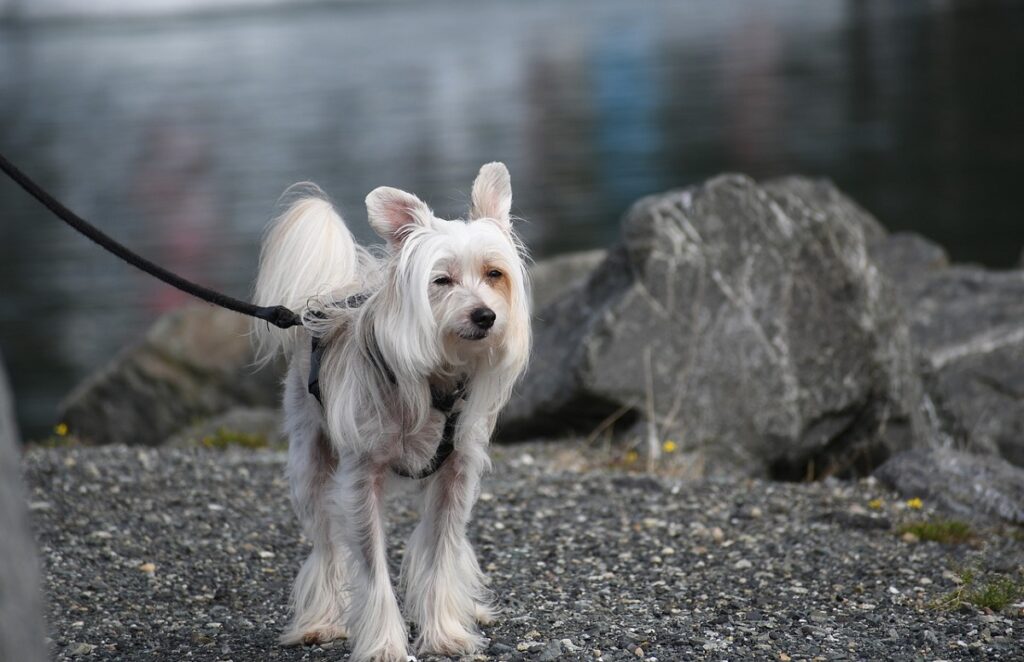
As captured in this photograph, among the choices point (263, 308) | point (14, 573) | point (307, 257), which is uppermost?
point (307, 257)

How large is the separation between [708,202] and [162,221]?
19262 millimetres

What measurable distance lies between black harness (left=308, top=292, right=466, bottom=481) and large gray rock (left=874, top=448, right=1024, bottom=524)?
3810mm

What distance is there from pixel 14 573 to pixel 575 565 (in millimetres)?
4056

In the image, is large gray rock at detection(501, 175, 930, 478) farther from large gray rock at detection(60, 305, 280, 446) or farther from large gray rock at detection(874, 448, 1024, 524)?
large gray rock at detection(60, 305, 280, 446)

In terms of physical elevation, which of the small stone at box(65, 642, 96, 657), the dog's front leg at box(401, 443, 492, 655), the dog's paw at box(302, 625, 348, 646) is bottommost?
the dog's paw at box(302, 625, 348, 646)

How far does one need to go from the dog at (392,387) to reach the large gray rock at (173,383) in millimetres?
6922

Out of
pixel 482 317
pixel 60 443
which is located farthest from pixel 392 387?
pixel 60 443

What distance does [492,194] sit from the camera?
5.21 metres

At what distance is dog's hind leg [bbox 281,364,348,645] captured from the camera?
5.79 meters

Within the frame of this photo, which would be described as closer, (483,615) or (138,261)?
(138,261)

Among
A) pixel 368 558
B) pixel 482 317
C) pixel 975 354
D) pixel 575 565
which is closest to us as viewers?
pixel 482 317

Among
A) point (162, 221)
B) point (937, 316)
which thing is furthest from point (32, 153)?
point (937, 316)

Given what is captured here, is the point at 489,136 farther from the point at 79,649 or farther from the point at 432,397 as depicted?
the point at 432,397

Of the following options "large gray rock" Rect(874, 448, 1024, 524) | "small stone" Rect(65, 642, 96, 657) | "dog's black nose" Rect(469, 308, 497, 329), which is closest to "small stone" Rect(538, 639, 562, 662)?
"dog's black nose" Rect(469, 308, 497, 329)
